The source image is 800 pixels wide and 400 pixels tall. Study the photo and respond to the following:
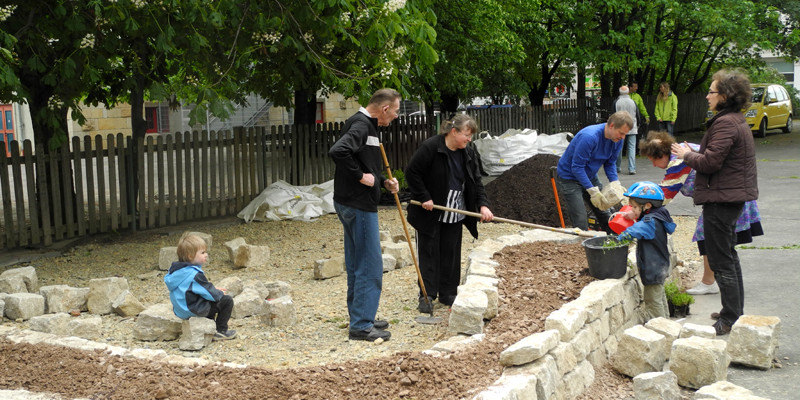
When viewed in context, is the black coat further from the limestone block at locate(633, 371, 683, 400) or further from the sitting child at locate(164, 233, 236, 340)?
the limestone block at locate(633, 371, 683, 400)

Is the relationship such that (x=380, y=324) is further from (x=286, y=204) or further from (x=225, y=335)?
(x=286, y=204)

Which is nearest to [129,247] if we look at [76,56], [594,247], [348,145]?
[76,56]

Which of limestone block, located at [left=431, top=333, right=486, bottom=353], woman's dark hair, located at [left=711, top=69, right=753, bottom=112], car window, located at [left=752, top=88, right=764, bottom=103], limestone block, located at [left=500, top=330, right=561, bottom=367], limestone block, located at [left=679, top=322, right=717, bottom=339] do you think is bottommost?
limestone block, located at [left=679, top=322, right=717, bottom=339]

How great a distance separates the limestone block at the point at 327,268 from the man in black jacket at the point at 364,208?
7.39ft

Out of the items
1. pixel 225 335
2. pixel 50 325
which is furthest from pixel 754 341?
pixel 50 325

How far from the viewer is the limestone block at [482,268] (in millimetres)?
6574

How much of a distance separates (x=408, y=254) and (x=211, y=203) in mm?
4768

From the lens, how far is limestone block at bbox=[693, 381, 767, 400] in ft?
14.1

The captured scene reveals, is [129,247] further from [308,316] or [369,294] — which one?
[369,294]

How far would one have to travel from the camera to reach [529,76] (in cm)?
2561

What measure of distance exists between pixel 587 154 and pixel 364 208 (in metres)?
2.87

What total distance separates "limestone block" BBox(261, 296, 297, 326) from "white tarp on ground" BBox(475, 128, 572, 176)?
427 inches

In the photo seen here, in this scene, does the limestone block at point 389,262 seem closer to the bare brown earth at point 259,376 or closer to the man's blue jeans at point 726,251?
the bare brown earth at point 259,376

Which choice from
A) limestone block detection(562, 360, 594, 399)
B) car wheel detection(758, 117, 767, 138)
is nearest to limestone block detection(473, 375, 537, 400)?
limestone block detection(562, 360, 594, 399)
